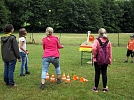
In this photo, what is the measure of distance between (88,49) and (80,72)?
1.63m

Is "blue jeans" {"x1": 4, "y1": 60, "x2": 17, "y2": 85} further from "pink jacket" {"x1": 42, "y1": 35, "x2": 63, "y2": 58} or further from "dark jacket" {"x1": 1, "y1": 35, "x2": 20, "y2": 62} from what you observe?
"pink jacket" {"x1": 42, "y1": 35, "x2": 63, "y2": 58}

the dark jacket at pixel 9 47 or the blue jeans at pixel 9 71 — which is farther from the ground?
the dark jacket at pixel 9 47

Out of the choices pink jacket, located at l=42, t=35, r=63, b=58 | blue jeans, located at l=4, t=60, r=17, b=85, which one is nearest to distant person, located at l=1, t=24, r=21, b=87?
blue jeans, located at l=4, t=60, r=17, b=85

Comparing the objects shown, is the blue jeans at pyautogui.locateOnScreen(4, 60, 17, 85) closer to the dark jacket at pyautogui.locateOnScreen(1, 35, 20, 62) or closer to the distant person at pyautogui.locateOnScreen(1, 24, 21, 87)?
the distant person at pyautogui.locateOnScreen(1, 24, 21, 87)

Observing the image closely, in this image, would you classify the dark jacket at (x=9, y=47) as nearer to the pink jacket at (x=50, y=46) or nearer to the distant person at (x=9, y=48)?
the distant person at (x=9, y=48)

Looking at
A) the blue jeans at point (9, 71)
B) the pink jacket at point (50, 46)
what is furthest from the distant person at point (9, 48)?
the pink jacket at point (50, 46)

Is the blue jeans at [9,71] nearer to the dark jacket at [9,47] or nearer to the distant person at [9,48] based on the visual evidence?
the distant person at [9,48]

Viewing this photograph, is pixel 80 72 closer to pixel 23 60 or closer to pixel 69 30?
pixel 23 60

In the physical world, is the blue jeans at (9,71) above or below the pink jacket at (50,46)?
below

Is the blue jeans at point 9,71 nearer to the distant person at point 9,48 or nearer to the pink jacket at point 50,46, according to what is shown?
the distant person at point 9,48

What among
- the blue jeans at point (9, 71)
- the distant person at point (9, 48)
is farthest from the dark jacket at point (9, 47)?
the blue jeans at point (9, 71)

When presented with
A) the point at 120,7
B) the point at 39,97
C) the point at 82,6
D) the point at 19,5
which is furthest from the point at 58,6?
the point at 39,97

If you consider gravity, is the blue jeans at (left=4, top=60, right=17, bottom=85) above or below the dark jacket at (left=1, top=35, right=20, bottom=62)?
below

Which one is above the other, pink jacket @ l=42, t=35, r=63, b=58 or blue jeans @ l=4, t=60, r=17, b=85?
pink jacket @ l=42, t=35, r=63, b=58
